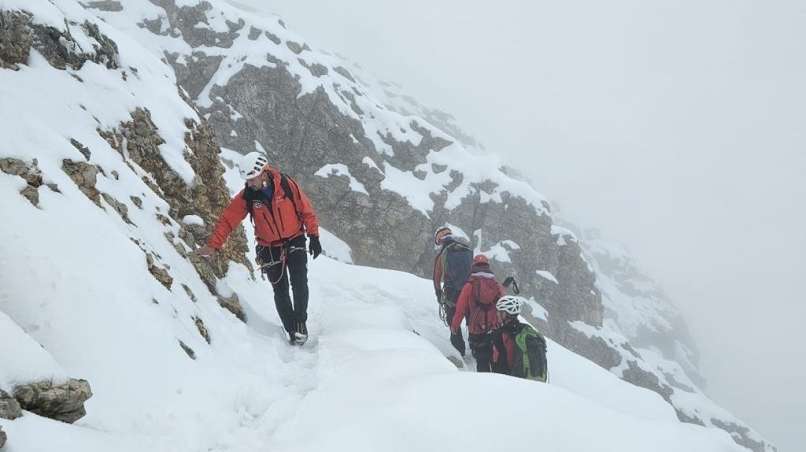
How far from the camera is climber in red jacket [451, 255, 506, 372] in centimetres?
927

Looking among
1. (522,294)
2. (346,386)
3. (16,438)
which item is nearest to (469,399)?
(346,386)

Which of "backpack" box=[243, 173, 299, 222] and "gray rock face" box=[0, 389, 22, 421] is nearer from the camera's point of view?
"gray rock face" box=[0, 389, 22, 421]

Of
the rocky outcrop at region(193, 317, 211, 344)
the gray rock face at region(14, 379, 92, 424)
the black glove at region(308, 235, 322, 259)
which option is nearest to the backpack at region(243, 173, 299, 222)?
the black glove at region(308, 235, 322, 259)

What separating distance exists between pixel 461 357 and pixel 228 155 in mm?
38118

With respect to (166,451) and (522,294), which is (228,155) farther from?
(166,451)

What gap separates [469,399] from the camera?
13.4 feet

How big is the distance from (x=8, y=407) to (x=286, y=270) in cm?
459

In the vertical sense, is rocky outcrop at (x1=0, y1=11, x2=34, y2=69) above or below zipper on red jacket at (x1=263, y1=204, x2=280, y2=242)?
above

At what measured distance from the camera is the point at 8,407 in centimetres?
254

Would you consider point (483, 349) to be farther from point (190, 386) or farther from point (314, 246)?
point (190, 386)

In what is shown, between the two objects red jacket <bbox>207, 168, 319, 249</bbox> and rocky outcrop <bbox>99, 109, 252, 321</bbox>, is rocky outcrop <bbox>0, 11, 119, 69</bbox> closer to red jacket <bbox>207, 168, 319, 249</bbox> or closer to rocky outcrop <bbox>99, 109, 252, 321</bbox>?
rocky outcrop <bbox>99, 109, 252, 321</bbox>

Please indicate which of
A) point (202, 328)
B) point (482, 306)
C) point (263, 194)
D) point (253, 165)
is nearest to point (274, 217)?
point (263, 194)

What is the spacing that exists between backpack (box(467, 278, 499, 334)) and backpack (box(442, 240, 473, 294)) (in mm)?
1450

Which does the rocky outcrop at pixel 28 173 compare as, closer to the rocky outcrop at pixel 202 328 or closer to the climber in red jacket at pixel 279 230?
the rocky outcrop at pixel 202 328
